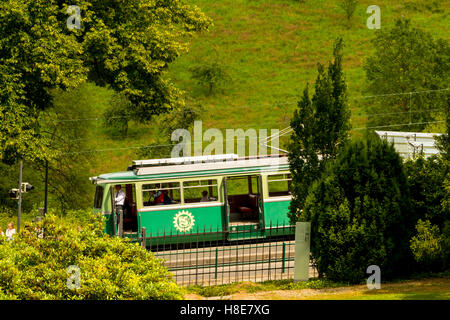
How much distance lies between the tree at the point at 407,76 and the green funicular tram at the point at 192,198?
29.3 metres

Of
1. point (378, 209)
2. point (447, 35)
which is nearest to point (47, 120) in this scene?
point (378, 209)

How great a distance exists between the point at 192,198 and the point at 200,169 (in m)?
1.15

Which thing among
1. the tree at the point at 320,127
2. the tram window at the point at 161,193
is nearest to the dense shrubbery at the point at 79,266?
the tree at the point at 320,127

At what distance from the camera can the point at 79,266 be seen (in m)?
11.4

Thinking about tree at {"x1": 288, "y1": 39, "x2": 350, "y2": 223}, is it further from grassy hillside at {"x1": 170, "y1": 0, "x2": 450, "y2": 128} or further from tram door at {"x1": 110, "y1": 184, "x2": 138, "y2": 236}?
grassy hillside at {"x1": 170, "y1": 0, "x2": 450, "y2": 128}

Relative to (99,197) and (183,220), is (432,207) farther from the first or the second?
(99,197)

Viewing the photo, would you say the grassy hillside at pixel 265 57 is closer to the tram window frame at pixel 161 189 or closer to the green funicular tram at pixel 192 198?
the green funicular tram at pixel 192 198

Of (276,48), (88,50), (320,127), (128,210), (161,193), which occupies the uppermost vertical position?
(276,48)

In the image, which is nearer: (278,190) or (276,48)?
(278,190)

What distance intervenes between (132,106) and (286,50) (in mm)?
54849

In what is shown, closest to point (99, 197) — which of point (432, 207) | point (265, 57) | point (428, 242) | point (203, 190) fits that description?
point (203, 190)

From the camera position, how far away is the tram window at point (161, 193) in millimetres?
24891

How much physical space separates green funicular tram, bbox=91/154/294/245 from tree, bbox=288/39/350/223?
7.01 metres
